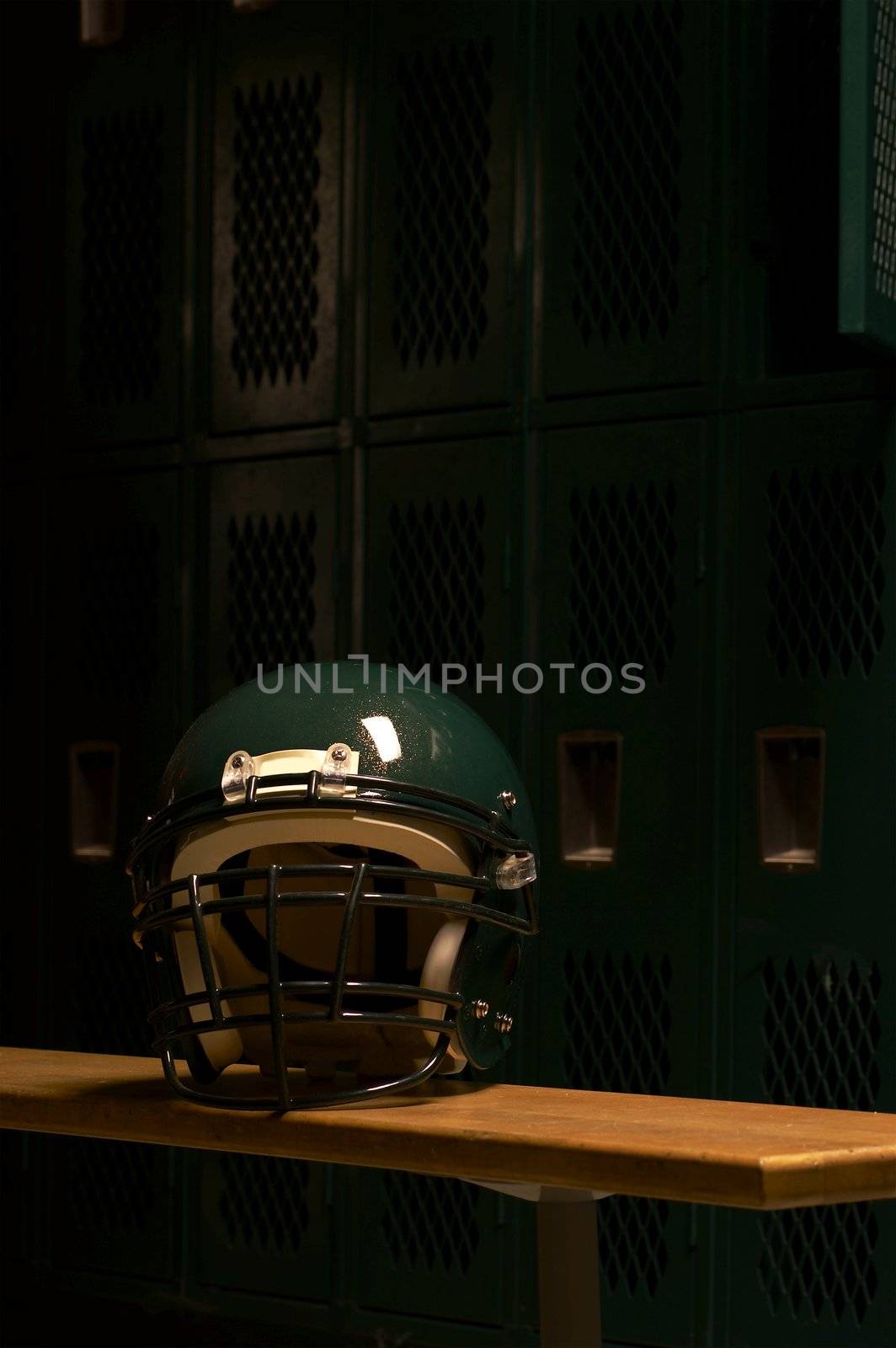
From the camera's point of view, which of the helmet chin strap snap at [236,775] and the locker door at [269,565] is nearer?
the helmet chin strap snap at [236,775]

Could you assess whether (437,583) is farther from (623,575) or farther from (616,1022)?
(616,1022)

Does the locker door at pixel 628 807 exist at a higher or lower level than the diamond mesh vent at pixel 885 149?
lower

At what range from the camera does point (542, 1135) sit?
50.9 inches

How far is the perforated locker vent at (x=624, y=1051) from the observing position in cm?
296

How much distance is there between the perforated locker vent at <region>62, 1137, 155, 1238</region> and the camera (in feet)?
11.4

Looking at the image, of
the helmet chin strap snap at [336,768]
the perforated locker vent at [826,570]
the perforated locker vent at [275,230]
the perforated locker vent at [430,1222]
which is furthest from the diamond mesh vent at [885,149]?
the perforated locker vent at [430,1222]

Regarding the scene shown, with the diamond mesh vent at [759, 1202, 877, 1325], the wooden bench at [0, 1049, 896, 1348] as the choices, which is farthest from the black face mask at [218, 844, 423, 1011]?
the diamond mesh vent at [759, 1202, 877, 1325]

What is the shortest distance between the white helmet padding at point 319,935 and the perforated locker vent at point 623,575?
136cm

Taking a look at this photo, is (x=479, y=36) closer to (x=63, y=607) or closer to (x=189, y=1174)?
(x=63, y=607)

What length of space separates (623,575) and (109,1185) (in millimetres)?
1587

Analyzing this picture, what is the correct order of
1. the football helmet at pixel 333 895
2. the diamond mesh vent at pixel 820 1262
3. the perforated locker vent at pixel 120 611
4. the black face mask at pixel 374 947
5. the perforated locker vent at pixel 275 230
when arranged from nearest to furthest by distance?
1. the football helmet at pixel 333 895
2. the black face mask at pixel 374 947
3. the diamond mesh vent at pixel 820 1262
4. the perforated locker vent at pixel 275 230
5. the perforated locker vent at pixel 120 611

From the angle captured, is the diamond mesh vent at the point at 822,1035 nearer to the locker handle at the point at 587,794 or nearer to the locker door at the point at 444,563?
the locker handle at the point at 587,794

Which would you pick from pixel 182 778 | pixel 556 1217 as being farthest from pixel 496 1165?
pixel 182 778

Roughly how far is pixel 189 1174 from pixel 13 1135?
17.2 inches
